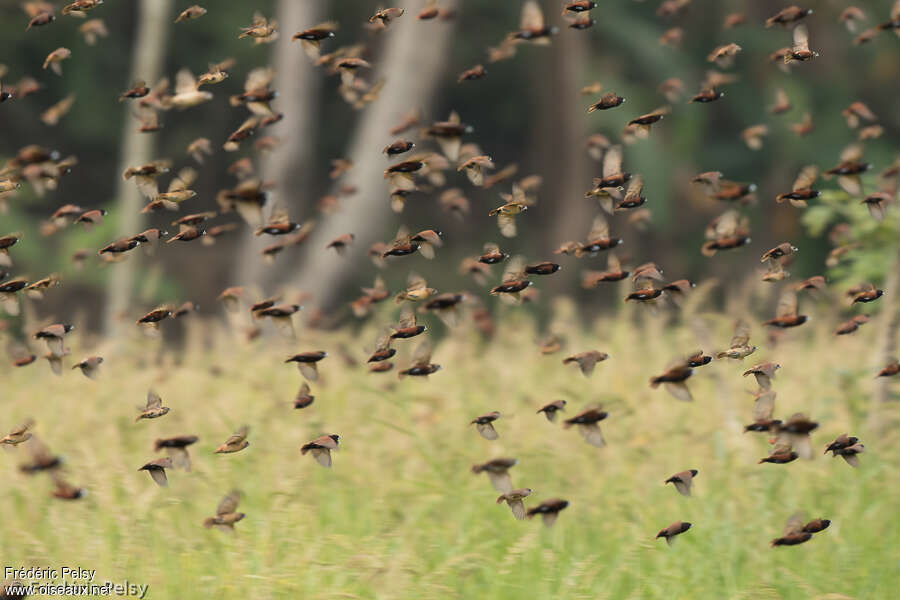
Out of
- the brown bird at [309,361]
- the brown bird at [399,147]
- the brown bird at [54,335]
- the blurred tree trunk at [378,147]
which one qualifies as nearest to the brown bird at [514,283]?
the brown bird at [399,147]

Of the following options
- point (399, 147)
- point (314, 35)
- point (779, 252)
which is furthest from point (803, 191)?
point (314, 35)

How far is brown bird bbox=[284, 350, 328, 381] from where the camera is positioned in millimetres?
3432

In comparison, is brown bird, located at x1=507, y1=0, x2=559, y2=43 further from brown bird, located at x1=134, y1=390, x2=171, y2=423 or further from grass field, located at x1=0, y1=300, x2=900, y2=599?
brown bird, located at x1=134, y1=390, x2=171, y2=423

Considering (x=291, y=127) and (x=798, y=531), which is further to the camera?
(x=291, y=127)

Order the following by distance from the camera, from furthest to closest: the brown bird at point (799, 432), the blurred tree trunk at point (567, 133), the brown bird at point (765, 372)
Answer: the blurred tree trunk at point (567, 133) → the brown bird at point (765, 372) → the brown bird at point (799, 432)

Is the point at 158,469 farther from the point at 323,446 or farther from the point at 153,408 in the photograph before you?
the point at 323,446

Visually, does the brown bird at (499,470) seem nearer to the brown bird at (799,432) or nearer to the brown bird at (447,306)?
the brown bird at (447,306)

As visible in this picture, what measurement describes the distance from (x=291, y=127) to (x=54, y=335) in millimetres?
8613

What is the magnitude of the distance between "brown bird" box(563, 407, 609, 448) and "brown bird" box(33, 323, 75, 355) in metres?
1.58

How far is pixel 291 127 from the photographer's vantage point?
11.8 metres

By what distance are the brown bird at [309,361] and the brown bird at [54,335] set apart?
2.28 feet

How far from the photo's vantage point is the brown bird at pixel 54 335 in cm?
335

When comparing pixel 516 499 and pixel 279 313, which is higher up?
pixel 279 313

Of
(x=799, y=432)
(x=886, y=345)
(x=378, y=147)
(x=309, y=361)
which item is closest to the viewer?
(x=799, y=432)
